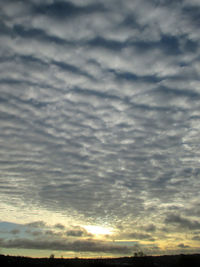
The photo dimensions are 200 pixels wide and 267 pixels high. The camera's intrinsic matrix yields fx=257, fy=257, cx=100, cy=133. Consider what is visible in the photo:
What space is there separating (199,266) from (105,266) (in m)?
50.2

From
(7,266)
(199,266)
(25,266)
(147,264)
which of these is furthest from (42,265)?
(199,266)

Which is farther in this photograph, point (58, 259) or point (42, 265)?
point (58, 259)

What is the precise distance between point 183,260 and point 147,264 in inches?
926

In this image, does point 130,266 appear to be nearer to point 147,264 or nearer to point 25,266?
point 147,264

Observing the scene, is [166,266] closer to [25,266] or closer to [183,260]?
[183,260]

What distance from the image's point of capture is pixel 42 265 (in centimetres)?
17000

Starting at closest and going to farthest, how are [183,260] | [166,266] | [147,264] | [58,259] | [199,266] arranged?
1. [199,266]
2. [183,260]
3. [147,264]
4. [166,266]
5. [58,259]

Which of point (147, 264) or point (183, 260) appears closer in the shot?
point (183, 260)

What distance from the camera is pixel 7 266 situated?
14950 cm

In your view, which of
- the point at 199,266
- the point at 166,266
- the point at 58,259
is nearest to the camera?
the point at 199,266

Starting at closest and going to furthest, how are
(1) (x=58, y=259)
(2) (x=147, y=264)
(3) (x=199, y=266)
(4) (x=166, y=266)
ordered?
1. (3) (x=199, y=266)
2. (2) (x=147, y=264)
3. (4) (x=166, y=266)
4. (1) (x=58, y=259)

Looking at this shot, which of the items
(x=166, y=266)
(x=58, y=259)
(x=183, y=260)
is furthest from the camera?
(x=58, y=259)

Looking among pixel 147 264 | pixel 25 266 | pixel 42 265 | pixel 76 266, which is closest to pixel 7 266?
pixel 25 266

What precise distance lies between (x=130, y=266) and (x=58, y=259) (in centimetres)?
6918
